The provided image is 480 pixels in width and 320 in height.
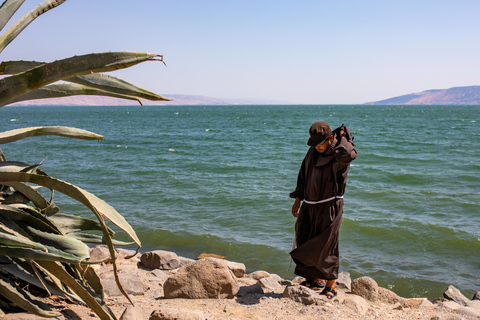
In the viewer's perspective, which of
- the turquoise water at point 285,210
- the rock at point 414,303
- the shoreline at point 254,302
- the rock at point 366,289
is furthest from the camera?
the turquoise water at point 285,210

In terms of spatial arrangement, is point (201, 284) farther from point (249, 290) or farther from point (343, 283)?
point (343, 283)

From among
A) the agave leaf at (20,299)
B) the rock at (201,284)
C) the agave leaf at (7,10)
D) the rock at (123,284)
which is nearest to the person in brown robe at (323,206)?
the rock at (201,284)

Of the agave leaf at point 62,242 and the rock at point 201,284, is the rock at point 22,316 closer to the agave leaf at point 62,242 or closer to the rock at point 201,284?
the agave leaf at point 62,242

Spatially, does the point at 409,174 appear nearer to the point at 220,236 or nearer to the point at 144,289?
the point at 220,236

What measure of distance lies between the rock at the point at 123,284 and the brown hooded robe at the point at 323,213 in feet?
5.38

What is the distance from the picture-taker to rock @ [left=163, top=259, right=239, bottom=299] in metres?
4.11

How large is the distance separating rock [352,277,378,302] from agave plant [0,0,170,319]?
3.07 metres

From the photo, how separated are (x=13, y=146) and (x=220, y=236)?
844 inches

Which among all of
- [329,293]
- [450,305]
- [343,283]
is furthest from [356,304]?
[450,305]

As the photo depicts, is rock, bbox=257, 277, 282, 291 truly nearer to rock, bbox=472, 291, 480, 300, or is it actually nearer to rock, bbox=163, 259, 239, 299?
rock, bbox=163, 259, 239, 299

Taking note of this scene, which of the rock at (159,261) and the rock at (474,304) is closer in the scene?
the rock at (474,304)

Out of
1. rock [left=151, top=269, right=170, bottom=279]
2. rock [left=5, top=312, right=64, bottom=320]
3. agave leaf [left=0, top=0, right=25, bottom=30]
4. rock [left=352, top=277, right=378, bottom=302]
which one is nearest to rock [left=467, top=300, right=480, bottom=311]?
rock [left=352, top=277, right=378, bottom=302]

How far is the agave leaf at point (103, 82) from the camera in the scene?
2018mm

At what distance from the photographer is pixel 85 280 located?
8.54ft
